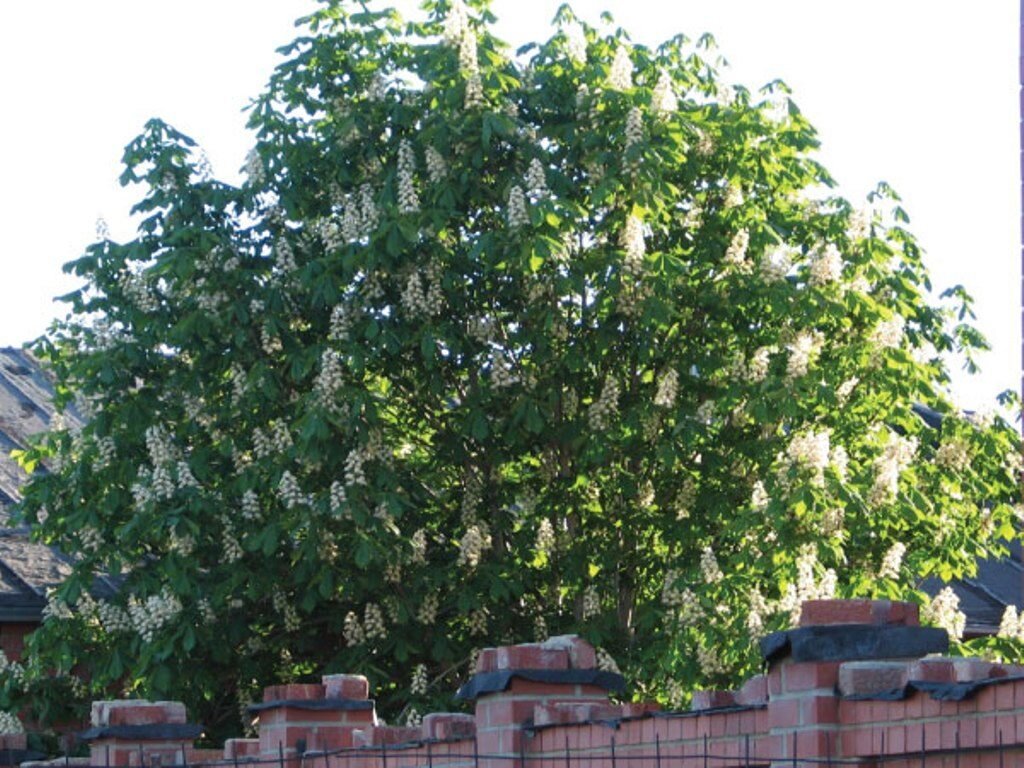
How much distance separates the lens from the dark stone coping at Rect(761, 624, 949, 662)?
569 centimetres

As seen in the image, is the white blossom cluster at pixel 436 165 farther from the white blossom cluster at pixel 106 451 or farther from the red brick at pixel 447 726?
the red brick at pixel 447 726

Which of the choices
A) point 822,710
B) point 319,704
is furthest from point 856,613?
point 319,704

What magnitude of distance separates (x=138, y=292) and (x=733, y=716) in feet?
38.6

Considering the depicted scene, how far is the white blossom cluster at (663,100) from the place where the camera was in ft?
53.6

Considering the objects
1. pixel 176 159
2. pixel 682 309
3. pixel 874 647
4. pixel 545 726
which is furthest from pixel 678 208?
A: pixel 874 647

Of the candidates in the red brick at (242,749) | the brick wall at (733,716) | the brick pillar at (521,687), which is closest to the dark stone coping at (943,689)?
the brick wall at (733,716)

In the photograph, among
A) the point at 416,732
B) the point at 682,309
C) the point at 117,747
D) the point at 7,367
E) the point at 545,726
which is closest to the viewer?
the point at 545,726

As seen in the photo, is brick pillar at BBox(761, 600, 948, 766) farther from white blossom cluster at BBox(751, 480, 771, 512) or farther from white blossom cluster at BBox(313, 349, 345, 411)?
white blossom cluster at BBox(313, 349, 345, 411)

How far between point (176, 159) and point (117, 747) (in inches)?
341

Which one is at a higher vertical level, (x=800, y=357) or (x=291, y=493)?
(x=800, y=357)

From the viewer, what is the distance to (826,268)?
1602 centimetres

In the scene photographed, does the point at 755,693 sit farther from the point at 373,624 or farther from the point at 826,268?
the point at 826,268

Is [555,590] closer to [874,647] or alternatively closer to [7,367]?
[874,647]

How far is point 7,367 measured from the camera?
98.2 feet
